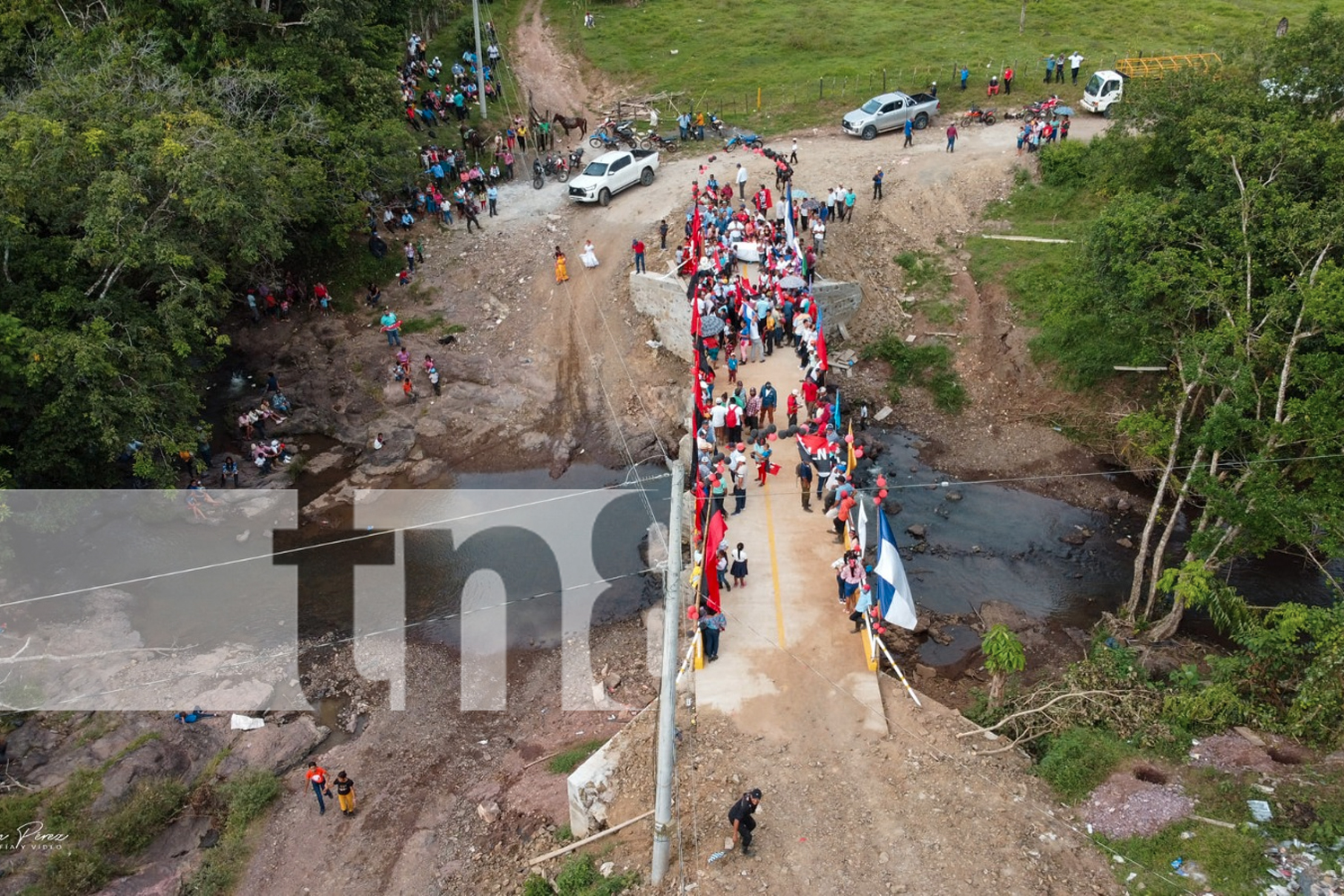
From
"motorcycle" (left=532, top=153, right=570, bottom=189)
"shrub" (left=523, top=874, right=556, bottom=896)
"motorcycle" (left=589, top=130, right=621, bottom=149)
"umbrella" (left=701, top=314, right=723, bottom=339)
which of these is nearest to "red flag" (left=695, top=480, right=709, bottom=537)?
"umbrella" (left=701, top=314, right=723, bottom=339)

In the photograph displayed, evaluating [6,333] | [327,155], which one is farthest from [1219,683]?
[327,155]

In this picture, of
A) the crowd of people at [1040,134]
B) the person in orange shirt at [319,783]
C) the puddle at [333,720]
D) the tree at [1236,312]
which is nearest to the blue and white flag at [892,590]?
the tree at [1236,312]

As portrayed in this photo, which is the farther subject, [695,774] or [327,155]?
[327,155]

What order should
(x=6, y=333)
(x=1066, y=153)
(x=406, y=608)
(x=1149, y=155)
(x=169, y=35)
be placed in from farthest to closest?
(x=1066, y=153) < (x=169, y=35) < (x=1149, y=155) < (x=406, y=608) < (x=6, y=333)

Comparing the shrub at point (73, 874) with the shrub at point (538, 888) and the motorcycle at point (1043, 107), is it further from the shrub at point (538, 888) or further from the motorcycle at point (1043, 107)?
the motorcycle at point (1043, 107)

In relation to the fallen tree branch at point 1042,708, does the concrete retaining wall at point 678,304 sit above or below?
above

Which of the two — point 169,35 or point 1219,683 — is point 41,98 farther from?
point 1219,683
